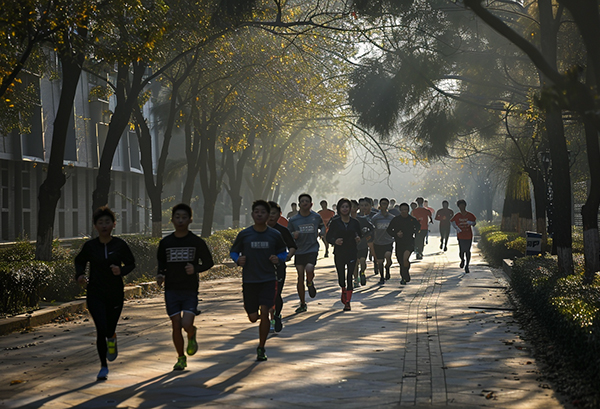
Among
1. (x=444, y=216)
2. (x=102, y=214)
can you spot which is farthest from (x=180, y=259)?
(x=444, y=216)

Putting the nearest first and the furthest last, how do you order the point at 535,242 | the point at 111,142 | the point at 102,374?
1. the point at 102,374
2. the point at 111,142
3. the point at 535,242

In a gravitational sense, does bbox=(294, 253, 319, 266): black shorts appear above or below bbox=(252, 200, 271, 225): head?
below

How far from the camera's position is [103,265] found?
777 cm

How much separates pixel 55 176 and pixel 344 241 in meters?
5.61

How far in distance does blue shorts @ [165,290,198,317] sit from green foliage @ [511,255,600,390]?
356 centimetres

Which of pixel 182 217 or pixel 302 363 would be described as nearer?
pixel 182 217

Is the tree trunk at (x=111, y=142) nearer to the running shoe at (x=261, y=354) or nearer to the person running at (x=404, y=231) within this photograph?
the person running at (x=404, y=231)

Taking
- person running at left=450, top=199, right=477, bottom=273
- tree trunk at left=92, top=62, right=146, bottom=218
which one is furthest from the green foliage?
tree trunk at left=92, top=62, right=146, bottom=218

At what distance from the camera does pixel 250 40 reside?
22.3 metres

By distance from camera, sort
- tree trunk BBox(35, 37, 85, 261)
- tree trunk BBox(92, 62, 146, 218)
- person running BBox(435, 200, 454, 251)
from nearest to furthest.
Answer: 1. tree trunk BBox(35, 37, 85, 261)
2. tree trunk BBox(92, 62, 146, 218)
3. person running BBox(435, 200, 454, 251)

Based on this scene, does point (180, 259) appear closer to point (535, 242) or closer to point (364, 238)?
point (364, 238)

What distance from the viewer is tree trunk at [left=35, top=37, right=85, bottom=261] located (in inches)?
578

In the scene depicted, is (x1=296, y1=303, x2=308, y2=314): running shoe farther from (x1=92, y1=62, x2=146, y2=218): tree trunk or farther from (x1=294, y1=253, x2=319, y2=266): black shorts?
(x1=92, y1=62, x2=146, y2=218): tree trunk

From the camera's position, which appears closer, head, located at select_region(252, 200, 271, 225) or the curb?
head, located at select_region(252, 200, 271, 225)
